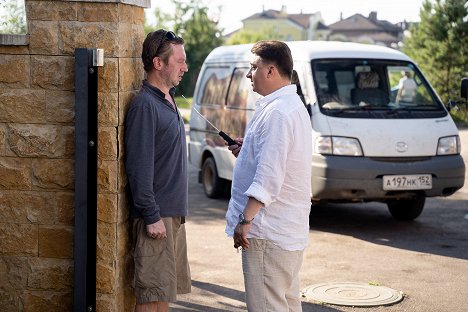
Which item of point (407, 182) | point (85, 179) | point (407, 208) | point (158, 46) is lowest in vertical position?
point (407, 208)

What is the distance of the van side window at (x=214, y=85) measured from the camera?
43.6 feet

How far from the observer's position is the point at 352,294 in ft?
26.7

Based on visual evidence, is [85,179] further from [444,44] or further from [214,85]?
[444,44]

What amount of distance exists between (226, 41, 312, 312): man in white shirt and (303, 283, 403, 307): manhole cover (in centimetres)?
278

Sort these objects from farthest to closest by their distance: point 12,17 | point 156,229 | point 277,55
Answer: point 12,17 < point 156,229 < point 277,55

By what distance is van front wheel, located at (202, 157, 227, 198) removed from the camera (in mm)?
13495

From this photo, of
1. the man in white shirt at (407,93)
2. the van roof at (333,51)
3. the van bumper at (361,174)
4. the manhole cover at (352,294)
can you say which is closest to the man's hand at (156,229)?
the manhole cover at (352,294)

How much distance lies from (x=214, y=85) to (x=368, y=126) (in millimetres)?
3358

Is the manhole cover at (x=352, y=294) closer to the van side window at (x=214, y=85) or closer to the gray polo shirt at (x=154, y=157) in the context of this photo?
the gray polo shirt at (x=154, y=157)

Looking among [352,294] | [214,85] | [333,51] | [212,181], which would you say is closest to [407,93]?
[333,51]

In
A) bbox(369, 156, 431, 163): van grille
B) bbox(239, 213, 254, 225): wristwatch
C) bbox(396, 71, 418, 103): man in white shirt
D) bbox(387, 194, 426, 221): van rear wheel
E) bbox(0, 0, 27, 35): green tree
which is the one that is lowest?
bbox(387, 194, 426, 221): van rear wheel

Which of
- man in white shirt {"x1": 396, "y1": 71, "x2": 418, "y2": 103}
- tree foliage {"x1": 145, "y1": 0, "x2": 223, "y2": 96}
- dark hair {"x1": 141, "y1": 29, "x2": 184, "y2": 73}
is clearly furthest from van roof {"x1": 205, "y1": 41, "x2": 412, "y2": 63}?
tree foliage {"x1": 145, "y1": 0, "x2": 223, "y2": 96}

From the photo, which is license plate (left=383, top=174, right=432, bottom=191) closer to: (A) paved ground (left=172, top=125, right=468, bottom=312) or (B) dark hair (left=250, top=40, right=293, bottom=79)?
(A) paved ground (left=172, top=125, right=468, bottom=312)

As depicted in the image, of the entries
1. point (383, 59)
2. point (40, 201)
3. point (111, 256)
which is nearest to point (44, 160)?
point (40, 201)
